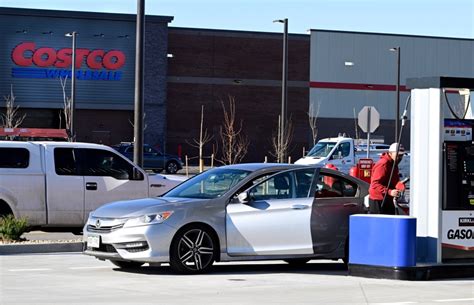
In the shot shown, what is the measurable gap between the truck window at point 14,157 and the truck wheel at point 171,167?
115 ft

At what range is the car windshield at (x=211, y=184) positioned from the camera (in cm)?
1427

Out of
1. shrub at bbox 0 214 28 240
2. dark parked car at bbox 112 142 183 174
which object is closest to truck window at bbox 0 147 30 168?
shrub at bbox 0 214 28 240

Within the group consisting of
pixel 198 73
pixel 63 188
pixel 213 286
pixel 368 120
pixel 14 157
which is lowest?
pixel 213 286

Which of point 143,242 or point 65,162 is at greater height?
point 65,162

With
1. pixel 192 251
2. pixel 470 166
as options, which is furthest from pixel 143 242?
pixel 470 166

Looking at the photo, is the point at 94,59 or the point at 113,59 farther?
the point at 113,59

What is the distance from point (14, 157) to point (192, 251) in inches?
217

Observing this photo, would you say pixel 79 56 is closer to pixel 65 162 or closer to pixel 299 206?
pixel 65 162

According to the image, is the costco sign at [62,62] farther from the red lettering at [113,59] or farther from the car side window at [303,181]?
the car side window at [303,181]

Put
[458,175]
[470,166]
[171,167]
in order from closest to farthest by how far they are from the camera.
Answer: [458,175]
[470,166]
[171,167]

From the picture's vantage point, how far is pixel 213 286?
1253 centimetres

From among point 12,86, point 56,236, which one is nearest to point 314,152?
point 56,236

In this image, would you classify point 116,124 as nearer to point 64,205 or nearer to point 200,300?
point 64,205

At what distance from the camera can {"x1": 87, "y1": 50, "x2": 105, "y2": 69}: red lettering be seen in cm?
6094
